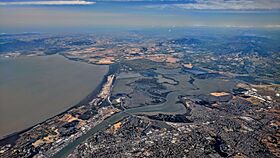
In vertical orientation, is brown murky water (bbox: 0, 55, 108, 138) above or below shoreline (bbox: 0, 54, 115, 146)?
above

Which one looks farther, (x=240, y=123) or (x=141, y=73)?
(x=141, y=73)

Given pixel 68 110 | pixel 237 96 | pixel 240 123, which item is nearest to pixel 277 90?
pixel 237 96

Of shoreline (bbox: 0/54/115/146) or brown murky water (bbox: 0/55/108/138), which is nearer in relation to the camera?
shoreline (bbox: 0/54/115/146)

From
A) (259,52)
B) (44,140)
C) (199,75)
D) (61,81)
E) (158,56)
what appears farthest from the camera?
(259,52)

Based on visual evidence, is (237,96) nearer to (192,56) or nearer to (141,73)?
(141,73)

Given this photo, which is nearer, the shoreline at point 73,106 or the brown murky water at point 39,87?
the shoreline at point 73,106

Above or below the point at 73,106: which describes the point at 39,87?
above

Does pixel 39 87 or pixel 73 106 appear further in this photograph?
pixel 39 87

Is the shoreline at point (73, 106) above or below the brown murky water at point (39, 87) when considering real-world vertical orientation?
below
